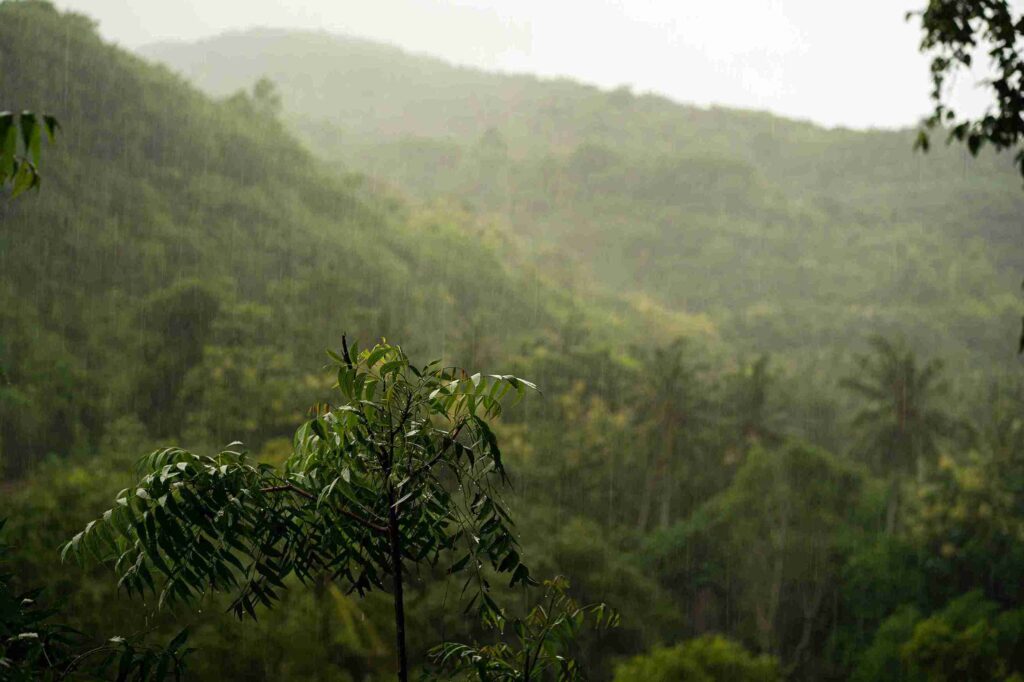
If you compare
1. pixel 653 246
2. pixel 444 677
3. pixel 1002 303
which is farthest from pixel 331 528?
pixel 653 246

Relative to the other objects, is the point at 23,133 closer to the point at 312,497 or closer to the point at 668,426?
the point at 312,497

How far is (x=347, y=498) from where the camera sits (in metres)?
2.37

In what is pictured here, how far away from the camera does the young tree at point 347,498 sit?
2.22 meters

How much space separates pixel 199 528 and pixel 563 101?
136m

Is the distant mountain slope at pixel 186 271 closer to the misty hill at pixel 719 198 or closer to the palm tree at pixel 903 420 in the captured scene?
the palm tree at pixel 903 420

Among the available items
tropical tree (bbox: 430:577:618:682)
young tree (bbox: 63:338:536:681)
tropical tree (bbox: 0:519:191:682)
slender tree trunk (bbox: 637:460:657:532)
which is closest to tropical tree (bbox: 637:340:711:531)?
slender tree trunk (bbox: 637:460:657:532)

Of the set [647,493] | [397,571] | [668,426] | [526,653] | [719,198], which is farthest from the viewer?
[719,198]

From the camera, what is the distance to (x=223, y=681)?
13.4 metres

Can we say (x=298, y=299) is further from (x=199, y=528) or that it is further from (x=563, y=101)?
(x=563, y=101)

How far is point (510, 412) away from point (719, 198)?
7359cm

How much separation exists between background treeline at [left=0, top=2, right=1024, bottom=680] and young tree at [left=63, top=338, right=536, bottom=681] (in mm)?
4726

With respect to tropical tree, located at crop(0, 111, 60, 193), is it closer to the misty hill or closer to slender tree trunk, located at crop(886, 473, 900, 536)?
slender tree trunk, located at crop(886, 473, 900, 536)

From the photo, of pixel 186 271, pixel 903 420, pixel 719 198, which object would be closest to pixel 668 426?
pixel 903 420

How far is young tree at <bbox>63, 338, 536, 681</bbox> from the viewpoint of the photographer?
2.22 metres
